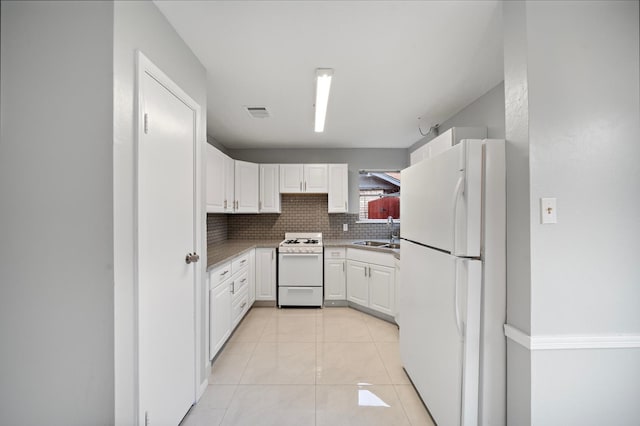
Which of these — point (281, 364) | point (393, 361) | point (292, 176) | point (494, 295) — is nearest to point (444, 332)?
point (494, 295)

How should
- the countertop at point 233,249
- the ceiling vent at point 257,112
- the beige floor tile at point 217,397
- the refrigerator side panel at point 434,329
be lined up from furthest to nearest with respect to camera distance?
1. the ceiling vent at point 257,112
2. the countertop at point 233,249
3. the beige floor tile at point 217,397
4. the refrigerator side panel at point 434,329

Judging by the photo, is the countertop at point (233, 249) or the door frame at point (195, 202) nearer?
the door frame at point (195, 202)

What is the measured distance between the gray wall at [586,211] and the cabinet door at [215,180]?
2.71 metres

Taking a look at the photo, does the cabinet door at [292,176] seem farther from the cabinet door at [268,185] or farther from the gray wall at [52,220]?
the gray wall at [52,220]

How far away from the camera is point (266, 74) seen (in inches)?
83.0

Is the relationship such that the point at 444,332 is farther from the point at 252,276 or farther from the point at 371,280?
the point at 252,276

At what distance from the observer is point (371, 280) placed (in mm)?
3529

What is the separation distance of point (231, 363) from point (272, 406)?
2.32 ft

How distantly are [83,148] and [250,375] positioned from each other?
2014mm

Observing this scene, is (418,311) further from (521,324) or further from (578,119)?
(578,119)

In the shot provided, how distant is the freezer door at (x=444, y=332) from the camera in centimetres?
136

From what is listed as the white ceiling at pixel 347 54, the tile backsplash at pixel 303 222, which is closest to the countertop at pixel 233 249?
the tile backsplash at pixel 303 222

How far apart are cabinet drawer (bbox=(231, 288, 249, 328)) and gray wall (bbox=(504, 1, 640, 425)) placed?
2.47 meters

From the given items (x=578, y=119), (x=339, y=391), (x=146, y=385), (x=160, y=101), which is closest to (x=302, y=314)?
(x=339, y=391)
